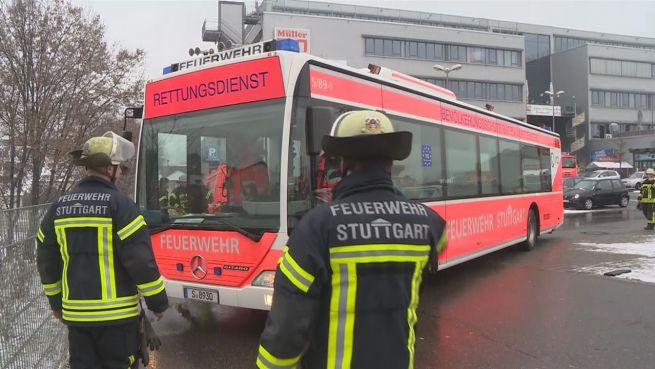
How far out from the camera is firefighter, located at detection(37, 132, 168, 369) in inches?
123

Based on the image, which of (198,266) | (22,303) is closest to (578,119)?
(198,266)

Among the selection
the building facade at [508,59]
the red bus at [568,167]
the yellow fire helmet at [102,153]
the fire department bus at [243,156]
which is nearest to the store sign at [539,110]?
the building facade at [508,59]

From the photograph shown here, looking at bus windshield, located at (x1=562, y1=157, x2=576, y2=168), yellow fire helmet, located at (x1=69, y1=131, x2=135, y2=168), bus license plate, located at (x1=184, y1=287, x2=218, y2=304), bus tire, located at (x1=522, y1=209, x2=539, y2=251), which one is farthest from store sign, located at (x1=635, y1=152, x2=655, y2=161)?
yellow fire helmet, located at (x1=69, y1=131, x2=135, y2=168)

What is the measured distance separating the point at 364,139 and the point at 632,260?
1073 cm

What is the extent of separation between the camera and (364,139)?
204cm

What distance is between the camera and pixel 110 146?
330 cm

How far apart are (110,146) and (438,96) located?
582 centimetres

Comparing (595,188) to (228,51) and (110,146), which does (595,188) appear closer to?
(228,51)

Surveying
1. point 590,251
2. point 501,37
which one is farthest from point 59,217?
point 501,37

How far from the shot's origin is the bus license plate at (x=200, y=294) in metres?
5.36

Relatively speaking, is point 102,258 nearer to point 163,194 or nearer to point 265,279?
point 265,279

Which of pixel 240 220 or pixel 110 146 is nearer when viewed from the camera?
pixel 110 146

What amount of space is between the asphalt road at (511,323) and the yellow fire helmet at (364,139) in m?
3.55

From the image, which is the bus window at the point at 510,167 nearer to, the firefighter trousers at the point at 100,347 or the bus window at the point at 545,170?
the bus window at the point at 545,170
